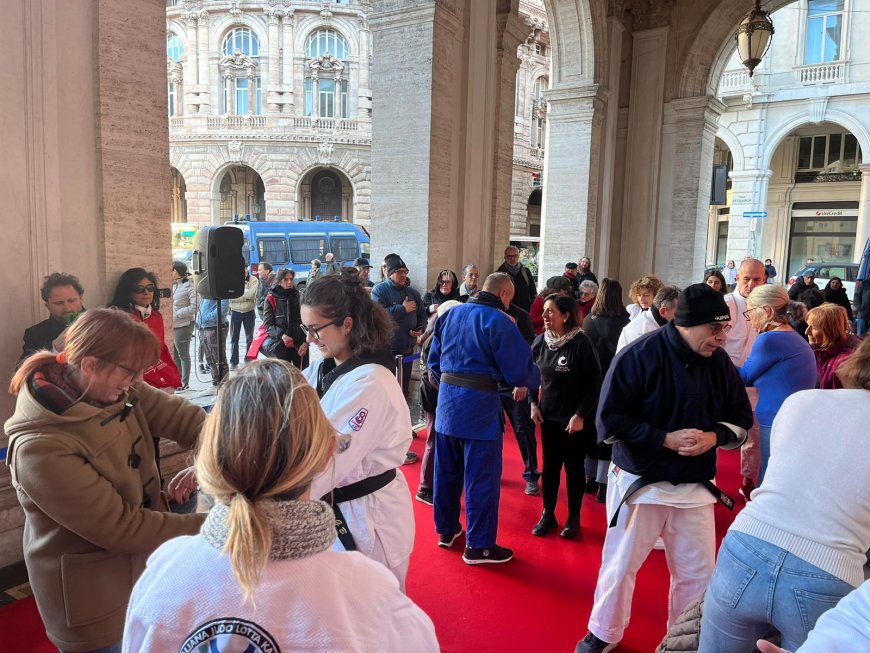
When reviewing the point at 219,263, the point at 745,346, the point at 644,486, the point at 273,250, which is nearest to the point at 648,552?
the point at 644,486

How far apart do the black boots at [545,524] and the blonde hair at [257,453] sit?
3474mm

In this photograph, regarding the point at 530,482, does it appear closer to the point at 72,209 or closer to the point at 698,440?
the point at 698,440

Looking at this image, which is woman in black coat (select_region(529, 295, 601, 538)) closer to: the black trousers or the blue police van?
the black trousers

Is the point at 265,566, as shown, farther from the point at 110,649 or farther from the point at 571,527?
the point at 571,527

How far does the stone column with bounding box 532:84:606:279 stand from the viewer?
34.8 feet

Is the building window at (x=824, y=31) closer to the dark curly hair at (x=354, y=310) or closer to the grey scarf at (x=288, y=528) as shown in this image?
the dark curly hair at (x=354, y=310)

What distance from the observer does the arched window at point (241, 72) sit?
31.8m

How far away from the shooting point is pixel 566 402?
429 cm

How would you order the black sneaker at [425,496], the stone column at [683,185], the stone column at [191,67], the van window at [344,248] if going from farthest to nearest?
the stone column at [191,67] → the van window at [344,248] → the stone column at [683,185] → the black sneaker at [425,496]

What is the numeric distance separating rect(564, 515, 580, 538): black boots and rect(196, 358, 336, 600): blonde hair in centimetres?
350

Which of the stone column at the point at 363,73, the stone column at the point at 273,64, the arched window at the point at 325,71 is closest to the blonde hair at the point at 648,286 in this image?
the stone column at the point at 363,73

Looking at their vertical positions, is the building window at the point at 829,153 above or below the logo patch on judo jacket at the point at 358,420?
above

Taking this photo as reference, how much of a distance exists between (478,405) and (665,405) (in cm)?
136

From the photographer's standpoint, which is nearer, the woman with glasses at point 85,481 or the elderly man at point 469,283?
the woman with glasses at point 85,481
